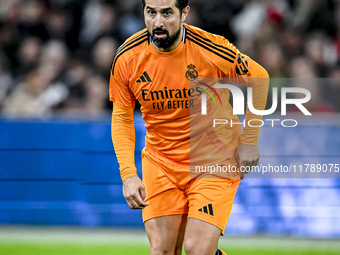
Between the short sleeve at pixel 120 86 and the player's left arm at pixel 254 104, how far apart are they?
81 cm

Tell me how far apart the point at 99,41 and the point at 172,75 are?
3.81m

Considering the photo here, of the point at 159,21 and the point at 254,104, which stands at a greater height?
the point at 159,21

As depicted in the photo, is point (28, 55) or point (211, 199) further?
point (28, 55)

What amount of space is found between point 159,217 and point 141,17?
4.47 metres

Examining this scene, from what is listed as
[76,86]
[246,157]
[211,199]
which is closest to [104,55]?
[76,86]

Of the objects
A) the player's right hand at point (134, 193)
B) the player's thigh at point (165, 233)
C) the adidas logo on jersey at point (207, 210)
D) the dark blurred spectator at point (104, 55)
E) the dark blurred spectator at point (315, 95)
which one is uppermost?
the dark blurred spectator at point (104, 55)

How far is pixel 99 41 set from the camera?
7004mm

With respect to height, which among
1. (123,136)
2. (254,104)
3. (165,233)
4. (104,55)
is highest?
(104,55)

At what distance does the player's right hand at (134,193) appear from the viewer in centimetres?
332

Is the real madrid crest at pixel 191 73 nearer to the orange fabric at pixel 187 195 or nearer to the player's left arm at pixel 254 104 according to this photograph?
the player's left arm at pixel 254 104

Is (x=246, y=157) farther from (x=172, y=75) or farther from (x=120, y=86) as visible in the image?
(x=120, y=86)

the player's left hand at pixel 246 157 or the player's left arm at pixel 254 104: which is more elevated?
the player's left arm at pixel 254 104

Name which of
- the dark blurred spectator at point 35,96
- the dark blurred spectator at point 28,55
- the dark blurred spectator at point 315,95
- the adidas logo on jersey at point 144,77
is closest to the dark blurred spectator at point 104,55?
the dark blurred spectator at point 35,96

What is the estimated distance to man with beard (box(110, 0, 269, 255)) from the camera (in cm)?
334
